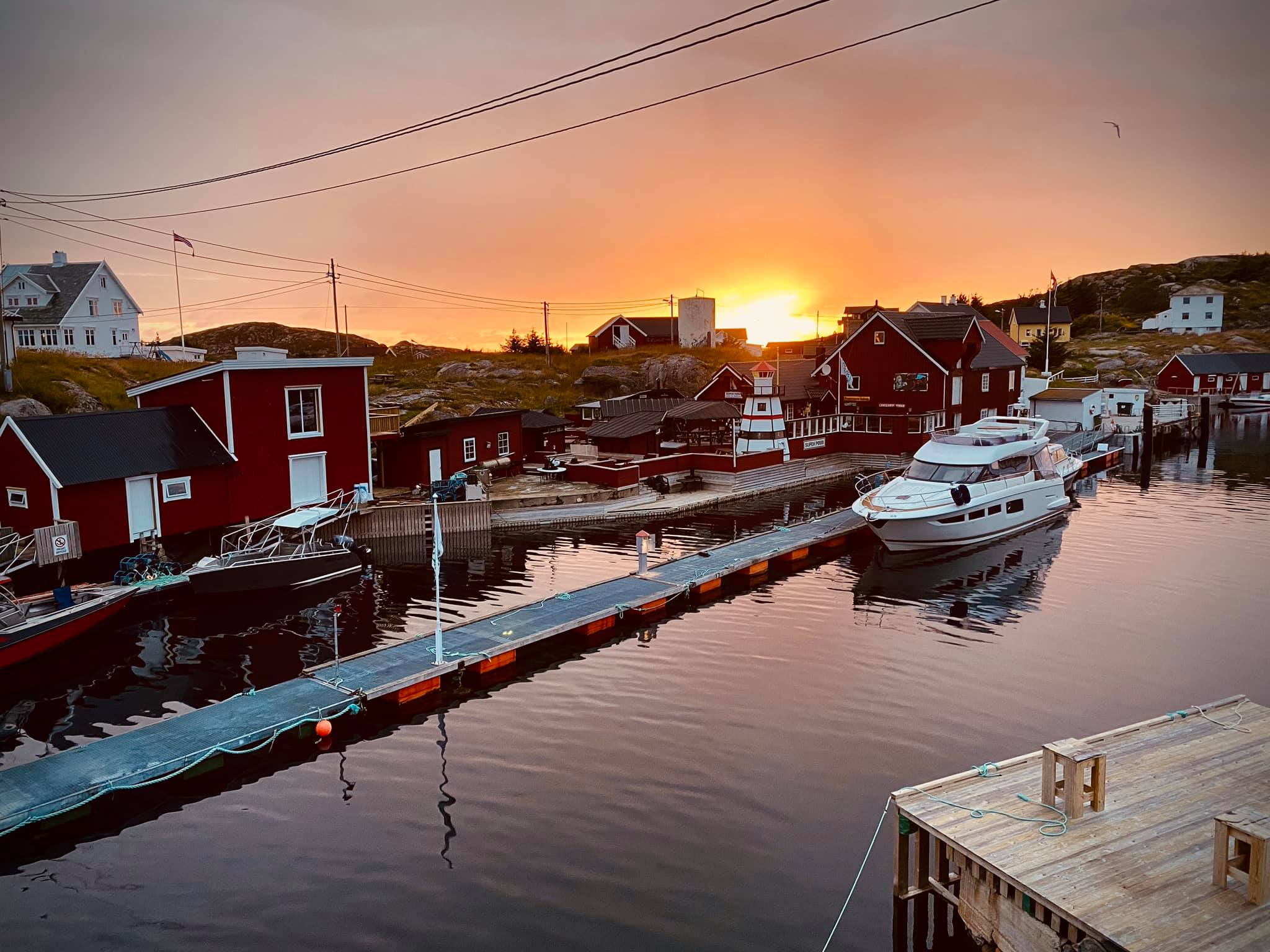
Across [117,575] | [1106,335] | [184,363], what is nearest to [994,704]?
[117,575]

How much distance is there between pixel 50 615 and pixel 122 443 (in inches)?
376

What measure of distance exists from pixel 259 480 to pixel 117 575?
25.2 ft

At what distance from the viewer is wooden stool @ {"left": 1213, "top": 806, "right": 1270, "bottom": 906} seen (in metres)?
10.0

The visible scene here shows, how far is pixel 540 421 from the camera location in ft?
182

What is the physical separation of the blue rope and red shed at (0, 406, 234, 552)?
14.3 metres

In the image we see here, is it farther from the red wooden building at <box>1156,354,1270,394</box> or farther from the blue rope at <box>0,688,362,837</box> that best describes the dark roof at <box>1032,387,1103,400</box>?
the blue rope at <box>0,688,362,837</box>

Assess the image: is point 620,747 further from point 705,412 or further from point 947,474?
point 705,412

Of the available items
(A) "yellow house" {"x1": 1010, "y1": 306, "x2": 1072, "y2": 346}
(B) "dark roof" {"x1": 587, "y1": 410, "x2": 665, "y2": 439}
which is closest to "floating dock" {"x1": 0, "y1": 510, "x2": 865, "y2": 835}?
(B) "dark roof" {"x1": 587, "y1": 410, "x2": 665, "y2": 439}

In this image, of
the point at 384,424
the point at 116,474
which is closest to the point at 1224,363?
the point at 384,424

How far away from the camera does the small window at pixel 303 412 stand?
36344 mm

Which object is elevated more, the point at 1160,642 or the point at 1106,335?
the point at 1106,335

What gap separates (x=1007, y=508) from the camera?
129 ft

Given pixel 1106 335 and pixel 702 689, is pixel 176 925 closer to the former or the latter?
pixel 702 689

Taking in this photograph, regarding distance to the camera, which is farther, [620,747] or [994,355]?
[994,355]
